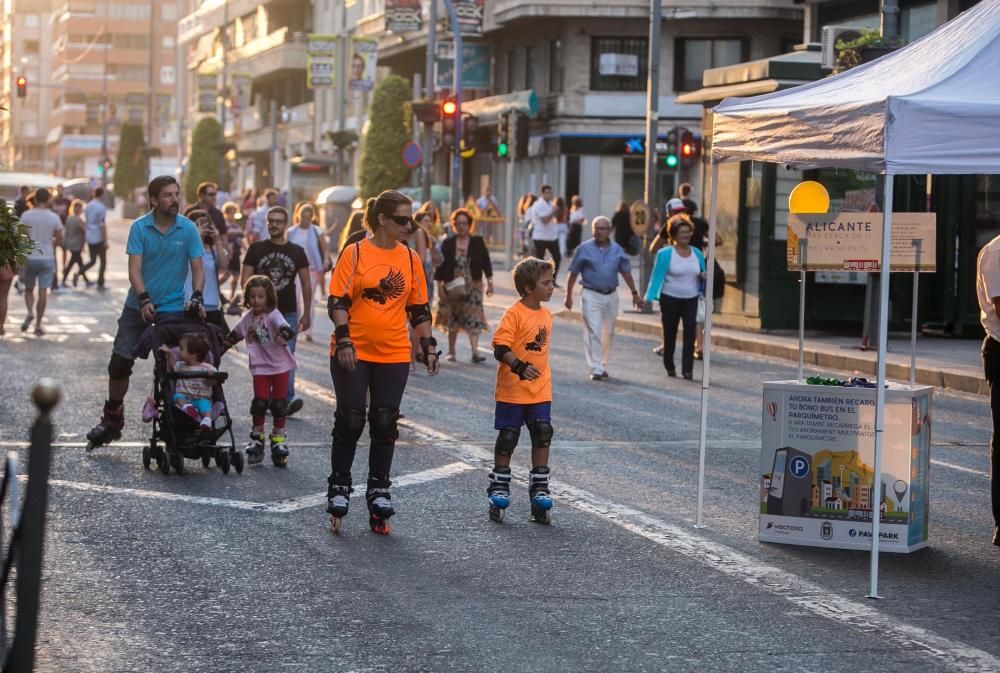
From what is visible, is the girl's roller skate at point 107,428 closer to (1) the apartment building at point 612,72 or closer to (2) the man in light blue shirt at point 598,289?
(2) the man in light blue shirt at point 598,289

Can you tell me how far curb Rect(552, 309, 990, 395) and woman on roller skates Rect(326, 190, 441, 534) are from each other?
8.97 m

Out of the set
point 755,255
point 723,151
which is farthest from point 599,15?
point 723,151

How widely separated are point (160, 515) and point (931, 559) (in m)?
3.78

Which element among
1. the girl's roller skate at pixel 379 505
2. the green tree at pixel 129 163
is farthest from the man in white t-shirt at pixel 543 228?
the green tree at pixel 129 163

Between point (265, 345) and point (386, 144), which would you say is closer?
point (265, 345)

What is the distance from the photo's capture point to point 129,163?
A: 355 ft

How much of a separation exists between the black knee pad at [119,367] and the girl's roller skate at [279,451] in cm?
116

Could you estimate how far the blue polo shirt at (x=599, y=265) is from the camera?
17.0 meters

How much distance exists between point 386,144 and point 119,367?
4629 centimetres

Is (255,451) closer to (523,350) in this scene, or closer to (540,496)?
(523,350)

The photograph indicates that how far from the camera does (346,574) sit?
742 cm

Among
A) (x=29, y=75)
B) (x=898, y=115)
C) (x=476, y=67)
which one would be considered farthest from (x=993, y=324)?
(x=29, y=75)

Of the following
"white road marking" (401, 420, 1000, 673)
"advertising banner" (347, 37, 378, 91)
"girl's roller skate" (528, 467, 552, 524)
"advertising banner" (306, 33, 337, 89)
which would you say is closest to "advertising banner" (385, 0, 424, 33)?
"advertising banner" (347, 37, 378, 91)

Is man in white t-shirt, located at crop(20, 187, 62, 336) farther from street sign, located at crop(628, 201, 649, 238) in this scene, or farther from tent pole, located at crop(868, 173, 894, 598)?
tent pole, located at crop(868, 173, 894, 598)
